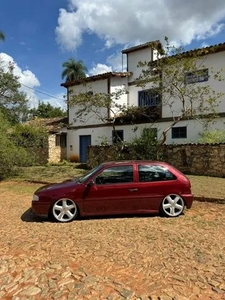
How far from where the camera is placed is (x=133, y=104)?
22.2 metres

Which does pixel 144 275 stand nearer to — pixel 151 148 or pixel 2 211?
pixel 2 211

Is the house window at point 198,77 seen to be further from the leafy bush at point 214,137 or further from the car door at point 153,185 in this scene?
the car door at point 153,185

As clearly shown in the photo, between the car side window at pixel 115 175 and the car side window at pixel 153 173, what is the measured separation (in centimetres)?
→ 29

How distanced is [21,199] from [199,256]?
23.4 feet

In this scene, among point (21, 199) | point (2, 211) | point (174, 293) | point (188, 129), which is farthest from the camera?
point (188, 129)

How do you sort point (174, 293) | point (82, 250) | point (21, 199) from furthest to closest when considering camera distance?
point (21, 199)
point (82, 250)
point (174, 293)

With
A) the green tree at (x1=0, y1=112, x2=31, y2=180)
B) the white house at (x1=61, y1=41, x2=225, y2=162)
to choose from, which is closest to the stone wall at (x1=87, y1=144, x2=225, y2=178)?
the white house at (x1=61, y1=41, x2=225, y2=162)

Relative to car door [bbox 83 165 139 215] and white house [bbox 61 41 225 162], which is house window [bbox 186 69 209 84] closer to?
white house [bbox 61 41 225 162]

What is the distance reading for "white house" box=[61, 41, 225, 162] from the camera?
17.2 metres

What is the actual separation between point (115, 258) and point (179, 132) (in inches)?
599

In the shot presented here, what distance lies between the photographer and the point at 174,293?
11.5 ft

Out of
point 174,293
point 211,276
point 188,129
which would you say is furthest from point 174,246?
point 188,129

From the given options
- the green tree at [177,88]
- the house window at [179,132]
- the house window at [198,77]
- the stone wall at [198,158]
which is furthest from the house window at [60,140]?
the house window at [198,77]

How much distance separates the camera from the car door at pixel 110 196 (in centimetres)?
702
